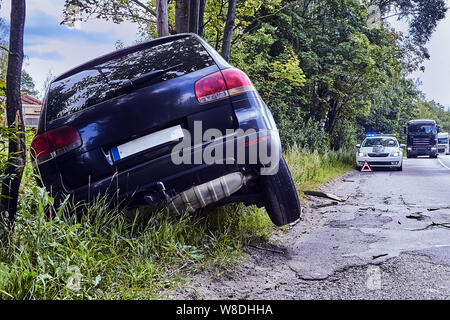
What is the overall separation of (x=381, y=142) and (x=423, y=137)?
1784cm

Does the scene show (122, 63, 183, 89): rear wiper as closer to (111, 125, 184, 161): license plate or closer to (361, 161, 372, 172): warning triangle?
(111, 125, 184, 161): license plate

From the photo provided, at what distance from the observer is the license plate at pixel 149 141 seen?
3186 millimetres

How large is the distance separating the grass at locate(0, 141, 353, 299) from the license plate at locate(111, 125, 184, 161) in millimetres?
416

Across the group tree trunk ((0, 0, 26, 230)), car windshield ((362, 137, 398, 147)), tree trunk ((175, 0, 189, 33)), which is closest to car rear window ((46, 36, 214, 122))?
tree trunk ((0, 0, 26, 230))

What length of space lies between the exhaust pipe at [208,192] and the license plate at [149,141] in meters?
0.45

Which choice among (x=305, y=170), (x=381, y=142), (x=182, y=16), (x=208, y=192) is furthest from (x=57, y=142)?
(x=381, y=142)

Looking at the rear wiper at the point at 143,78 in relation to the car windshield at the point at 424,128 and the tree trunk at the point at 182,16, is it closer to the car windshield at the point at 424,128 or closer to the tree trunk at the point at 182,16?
the tree trunk at the point at 182,16

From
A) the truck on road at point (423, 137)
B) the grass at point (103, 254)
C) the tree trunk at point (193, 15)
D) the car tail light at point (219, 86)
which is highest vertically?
the tree trunk at point (193, 15)

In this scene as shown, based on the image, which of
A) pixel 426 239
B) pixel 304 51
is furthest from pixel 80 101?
pixel 304 51

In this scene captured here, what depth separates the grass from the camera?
2500mm

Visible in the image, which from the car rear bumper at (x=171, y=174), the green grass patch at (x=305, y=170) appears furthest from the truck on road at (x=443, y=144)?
the car rear bumper at (x=171, y=174)

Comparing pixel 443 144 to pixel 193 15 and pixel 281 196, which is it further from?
pixel 281 196

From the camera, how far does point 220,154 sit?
10.4 feet

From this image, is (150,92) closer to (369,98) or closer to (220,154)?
(220,154)
